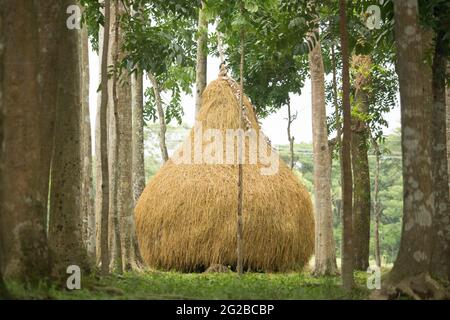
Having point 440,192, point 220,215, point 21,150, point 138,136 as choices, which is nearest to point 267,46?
point 440,192

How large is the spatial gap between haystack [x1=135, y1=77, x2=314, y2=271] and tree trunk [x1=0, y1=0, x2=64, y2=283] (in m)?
11.1

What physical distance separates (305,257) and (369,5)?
9.39 meters

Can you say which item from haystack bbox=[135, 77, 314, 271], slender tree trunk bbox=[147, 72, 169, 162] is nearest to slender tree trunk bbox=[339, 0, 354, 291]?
haystack bbox=[135, 77, 314, 271]

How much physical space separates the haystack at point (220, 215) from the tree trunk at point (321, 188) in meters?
2.61

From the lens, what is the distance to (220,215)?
21.3 m

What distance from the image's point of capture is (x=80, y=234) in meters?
12.6

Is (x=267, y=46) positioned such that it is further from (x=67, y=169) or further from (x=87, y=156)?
(x=87, y=156)

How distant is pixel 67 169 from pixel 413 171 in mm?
4863

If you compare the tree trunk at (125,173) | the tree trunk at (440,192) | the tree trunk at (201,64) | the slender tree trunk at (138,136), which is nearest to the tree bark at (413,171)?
the tree trunk at (440,192)

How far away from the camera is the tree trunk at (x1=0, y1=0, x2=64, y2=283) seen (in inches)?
394

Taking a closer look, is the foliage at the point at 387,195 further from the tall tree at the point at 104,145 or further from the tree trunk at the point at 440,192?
the tall tree at the point at 104,145

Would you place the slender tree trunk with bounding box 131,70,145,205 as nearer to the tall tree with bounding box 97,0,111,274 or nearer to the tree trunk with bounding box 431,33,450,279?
the tall tree with bounding box 97,0,111,274

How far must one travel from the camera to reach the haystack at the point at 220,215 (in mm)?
21328
